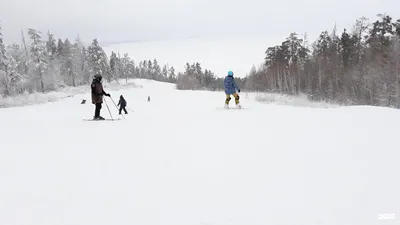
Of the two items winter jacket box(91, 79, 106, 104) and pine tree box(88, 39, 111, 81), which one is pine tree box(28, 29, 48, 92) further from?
winter jacket box(91, 79, 106, 104)

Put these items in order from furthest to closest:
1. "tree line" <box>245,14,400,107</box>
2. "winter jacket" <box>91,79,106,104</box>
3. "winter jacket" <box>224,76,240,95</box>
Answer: "tree line" <box>245,14,400,107</box>
"winter jacket" <box>224,76,240,95</box>
"winter jacket" <box>91,79,106,104</box>

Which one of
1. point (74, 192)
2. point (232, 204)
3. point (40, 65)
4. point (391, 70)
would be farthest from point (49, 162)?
point (40, 65)

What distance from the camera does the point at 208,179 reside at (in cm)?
332

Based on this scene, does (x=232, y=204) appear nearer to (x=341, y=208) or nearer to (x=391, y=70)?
(x=341, y=208)

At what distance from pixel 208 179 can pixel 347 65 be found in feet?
143

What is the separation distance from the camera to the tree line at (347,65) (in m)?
28.1

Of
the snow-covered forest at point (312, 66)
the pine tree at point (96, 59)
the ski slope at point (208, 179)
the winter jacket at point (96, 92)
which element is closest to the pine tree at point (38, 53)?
the snow-covered forest at point (312, 66)

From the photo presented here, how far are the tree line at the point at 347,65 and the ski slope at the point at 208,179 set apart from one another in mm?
26237

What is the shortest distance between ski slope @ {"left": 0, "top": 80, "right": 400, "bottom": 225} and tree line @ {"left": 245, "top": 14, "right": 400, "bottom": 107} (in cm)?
2624

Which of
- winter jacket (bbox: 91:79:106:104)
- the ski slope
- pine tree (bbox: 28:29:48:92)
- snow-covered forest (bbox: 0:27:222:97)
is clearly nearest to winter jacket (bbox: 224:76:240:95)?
winter jacket (bbox: 91:79:106:104)

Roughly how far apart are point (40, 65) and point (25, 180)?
52.6m

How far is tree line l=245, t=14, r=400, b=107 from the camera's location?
2811 centimetres

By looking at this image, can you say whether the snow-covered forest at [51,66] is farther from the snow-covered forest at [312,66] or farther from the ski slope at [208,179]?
the ski slope at [208,179]

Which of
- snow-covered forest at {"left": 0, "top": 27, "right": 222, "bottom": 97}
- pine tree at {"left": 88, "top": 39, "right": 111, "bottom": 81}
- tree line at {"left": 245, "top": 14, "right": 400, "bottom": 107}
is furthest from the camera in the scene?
pine tree at {"left": 88, "top": 39, "right": 111, "bottom": 81}
